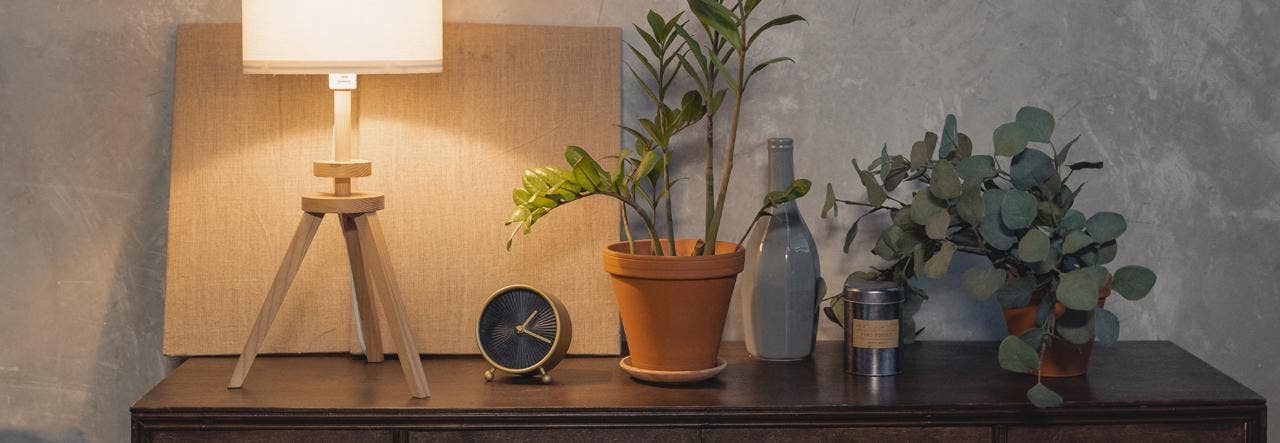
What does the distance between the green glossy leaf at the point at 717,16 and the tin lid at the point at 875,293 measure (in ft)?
1.42

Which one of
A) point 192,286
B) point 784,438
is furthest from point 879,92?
point 192,286

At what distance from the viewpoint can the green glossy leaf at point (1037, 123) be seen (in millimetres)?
1837

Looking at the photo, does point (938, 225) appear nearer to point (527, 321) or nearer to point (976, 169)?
point (976, 169)

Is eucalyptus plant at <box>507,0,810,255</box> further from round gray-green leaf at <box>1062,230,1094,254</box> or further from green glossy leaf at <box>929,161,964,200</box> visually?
round gray-green leaf at <box>1062,230,1094,254</box>

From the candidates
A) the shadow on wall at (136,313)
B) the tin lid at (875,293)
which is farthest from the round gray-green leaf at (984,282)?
the shadow on wall at (136,313)

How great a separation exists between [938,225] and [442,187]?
32.3 inches

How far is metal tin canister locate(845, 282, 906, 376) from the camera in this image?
6.15 feet

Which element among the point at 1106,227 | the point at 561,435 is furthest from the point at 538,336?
the point at 1106,227

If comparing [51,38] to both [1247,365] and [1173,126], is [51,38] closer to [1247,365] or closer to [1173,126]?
[1173,126]

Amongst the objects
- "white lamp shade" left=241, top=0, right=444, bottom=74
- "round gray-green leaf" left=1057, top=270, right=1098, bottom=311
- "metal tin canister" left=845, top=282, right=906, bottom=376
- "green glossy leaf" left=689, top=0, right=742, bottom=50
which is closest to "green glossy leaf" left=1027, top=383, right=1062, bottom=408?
"round gray-green leaf" left=1057, top=270, right=1098, bottom=311

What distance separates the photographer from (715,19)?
175 cm

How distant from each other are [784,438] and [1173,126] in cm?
96

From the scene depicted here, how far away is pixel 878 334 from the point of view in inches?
73.8

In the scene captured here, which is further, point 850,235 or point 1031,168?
point 850,235
